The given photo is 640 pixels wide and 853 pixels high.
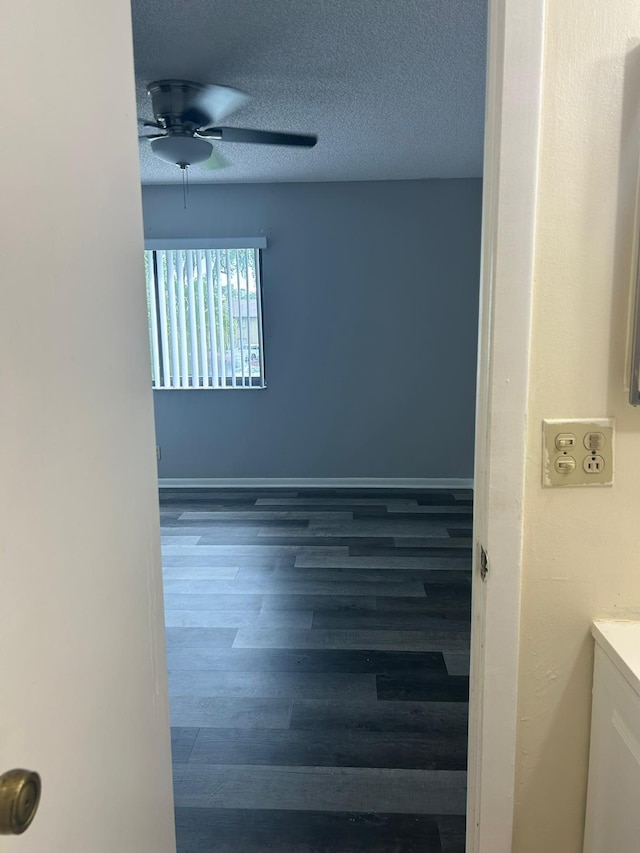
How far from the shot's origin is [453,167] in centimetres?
428

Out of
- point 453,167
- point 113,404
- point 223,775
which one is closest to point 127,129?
point 113,404

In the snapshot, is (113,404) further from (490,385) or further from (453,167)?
(453,167)

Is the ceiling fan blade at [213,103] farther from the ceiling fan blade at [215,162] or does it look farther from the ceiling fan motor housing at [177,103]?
the ceiling fan blade at [215,162]

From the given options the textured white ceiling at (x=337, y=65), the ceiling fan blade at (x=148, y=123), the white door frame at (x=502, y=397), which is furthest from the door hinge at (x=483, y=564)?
the ceiling fan blade at (x=148, y=123)

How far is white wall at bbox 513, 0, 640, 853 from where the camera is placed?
2.96 feet

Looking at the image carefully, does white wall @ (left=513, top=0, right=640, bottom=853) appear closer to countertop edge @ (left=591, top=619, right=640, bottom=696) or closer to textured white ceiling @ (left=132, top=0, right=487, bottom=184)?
countertop edge @ (left=591, top=619, right=640, bottom=696)

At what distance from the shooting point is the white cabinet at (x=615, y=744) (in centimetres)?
90

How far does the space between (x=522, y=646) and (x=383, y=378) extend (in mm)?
3848

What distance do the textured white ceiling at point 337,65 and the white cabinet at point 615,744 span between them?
223 centimetres

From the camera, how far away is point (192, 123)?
288 cm

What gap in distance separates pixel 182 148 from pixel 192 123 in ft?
0.56

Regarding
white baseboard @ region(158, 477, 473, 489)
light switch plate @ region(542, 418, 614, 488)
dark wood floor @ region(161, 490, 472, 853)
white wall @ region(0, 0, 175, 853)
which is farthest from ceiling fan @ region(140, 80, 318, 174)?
white baseboard @ region(158, 477, 473, 489)

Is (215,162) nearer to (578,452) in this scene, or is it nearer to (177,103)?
(177,103)

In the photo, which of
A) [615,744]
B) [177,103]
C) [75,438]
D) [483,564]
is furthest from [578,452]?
[177,103]
